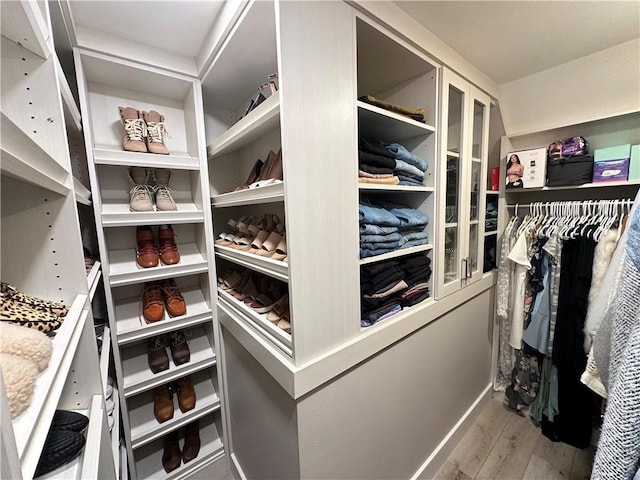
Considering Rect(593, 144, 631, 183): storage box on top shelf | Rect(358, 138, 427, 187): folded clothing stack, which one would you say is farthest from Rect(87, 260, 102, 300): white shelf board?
Rect(593, 144, 631, 183): storage box on top shelf

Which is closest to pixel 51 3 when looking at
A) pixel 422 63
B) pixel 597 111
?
pixel 422 63

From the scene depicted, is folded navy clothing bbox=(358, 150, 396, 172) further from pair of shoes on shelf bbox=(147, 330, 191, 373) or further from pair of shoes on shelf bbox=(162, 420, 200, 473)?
pair of shoes on shelf bbox=(162, 420, 200, 473)

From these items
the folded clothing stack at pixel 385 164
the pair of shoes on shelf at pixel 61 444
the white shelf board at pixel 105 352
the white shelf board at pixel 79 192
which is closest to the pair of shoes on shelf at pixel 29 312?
the pair of shoes on shelf at pixel 61 444

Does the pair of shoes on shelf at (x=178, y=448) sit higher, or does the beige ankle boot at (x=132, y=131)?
the beige ankle boot at (x=132, y=131)

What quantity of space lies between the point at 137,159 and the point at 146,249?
16.8 inches

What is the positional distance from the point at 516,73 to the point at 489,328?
1.62 meters

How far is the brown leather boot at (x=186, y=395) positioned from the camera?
138 centimetres

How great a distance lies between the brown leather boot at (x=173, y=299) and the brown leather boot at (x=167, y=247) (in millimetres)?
172

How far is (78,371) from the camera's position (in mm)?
702

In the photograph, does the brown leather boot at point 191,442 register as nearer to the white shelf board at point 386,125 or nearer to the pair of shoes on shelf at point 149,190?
the pair of shoes on shelf at point 149,190

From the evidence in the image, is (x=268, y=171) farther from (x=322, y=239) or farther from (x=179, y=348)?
(x=179, y=348)

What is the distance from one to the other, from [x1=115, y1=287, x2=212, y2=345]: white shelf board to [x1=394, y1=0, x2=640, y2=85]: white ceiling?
1641 millimetres

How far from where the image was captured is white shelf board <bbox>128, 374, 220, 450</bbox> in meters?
1.26

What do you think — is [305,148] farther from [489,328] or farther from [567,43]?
[489,328]
